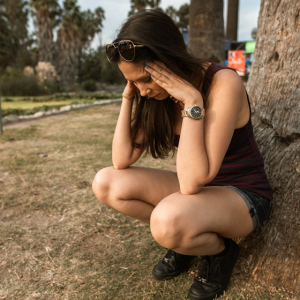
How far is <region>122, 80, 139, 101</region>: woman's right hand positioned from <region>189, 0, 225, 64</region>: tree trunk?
501 centimetres

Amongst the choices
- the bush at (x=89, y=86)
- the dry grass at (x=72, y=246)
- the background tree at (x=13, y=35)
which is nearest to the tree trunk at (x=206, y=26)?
the dry grass at (x=72, y=246)

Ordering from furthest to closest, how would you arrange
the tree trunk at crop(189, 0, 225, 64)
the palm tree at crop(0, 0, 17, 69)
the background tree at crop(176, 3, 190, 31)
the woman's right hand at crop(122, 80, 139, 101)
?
the background tree at crop(176, 3, 190, 31) < the palm tree at crop(0, 0, 17, 69) < the tree trunk at crop(189, 0, 225, 64) < the woman's right hand at crop(122, 80, 139, 101)

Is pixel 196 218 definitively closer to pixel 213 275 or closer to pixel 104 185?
pixel 213 275

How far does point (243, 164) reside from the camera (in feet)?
5.45

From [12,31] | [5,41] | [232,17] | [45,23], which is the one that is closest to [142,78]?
[232,17]

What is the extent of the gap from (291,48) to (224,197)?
95 cm

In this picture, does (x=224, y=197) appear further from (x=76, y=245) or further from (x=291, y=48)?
(x=76, y=245)

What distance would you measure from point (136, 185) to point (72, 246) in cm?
74

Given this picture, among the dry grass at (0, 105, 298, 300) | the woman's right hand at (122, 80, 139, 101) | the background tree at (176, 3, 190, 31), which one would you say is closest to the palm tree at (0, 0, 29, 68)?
the background tree at (176, 3, 190, 31)

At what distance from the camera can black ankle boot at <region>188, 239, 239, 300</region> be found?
1.65m

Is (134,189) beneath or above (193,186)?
beneath

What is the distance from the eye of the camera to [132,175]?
1.89 m

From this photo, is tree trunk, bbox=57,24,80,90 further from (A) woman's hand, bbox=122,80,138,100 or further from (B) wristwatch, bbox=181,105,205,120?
(B) wristwatch, bbox=181,105,205,120

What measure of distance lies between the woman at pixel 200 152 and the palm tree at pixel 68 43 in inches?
939
